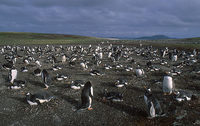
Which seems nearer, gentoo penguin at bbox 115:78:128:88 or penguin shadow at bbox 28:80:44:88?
gentoo penguin at bbox 115:78:128:88

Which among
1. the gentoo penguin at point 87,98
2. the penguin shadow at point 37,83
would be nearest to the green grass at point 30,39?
the penguin shadow at point 37,83

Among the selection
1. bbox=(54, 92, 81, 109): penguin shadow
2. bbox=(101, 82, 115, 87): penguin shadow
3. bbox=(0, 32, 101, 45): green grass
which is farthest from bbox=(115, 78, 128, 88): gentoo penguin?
bbox=(0, 32, 101, 45): green grass

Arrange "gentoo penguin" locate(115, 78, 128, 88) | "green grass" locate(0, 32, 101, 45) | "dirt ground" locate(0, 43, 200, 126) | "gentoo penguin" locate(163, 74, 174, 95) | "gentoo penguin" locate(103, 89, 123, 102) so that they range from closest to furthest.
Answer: "dirt ground" locate(0, 43, 200, 126) → "gentoo penguin" locate(103, 89, 123, 102) → "gentoo penguin" locate(163, 74, 174, 95) → "gentoo penguin" locate(115, 78, 128, 88) → "green grass" locate(0, 32, 101, 45)

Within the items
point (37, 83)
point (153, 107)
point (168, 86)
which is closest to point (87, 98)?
point (153, 107)

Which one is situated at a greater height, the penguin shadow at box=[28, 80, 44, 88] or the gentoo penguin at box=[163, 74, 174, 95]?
the gentoo penguin at box=[163, 74, 174, 95]

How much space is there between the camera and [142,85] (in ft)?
36.9

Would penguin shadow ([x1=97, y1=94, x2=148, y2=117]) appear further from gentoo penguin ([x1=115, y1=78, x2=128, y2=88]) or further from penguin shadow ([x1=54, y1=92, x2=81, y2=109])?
gentoo penguin ([x1=115, y1=78, x2=128, y2=88])

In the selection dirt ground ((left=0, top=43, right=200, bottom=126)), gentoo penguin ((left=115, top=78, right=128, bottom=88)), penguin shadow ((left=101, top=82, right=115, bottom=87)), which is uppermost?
gentoo penguin ((left=115, top=78, right=128, bottom=88))

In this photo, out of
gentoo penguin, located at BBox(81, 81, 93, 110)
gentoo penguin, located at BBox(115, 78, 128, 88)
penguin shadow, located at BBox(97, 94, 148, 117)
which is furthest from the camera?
gentoo penguin, located at BBox(115, 78, 128, 88)

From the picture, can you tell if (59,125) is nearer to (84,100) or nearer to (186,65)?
(84,100)

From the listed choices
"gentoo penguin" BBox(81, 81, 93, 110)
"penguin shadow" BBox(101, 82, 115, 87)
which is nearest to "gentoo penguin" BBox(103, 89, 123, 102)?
"gentoo penguin" BBox(81, 81, 93, 110)

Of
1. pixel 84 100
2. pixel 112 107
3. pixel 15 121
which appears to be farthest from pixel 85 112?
pixel 15 121

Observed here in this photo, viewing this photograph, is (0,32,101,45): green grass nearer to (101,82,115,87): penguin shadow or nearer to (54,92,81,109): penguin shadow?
(101,82,115,87): penguin shadow

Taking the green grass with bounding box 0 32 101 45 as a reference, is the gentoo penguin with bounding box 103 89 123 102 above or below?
below
